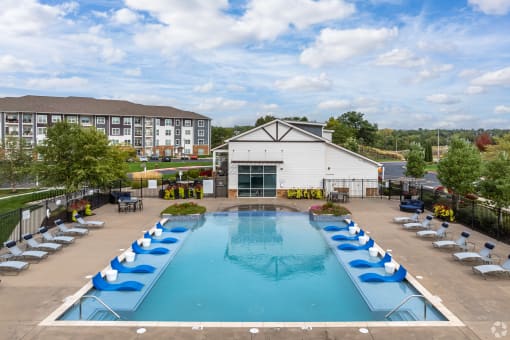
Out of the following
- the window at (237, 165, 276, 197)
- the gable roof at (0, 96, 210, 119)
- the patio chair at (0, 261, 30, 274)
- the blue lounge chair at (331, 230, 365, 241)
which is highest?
the gable roof at (0, 96, 210, 119)

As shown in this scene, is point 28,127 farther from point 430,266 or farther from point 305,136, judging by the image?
point 430,266

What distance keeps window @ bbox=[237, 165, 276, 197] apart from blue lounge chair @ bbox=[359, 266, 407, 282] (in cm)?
1835

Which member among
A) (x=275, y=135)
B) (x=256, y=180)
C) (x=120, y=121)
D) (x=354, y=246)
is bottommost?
(x=354, y=246)

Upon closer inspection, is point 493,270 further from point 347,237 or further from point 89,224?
point 89,224

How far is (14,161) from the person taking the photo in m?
34.2

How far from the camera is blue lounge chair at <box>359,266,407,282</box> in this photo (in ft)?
40.4

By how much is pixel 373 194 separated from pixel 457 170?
32.5 feet

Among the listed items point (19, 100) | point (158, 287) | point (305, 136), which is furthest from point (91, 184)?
point (19, 100)

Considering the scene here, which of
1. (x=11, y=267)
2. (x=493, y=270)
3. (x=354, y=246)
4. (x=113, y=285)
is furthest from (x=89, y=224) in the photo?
(x=493, y=270)

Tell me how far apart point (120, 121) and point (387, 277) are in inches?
2950

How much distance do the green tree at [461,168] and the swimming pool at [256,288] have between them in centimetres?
876

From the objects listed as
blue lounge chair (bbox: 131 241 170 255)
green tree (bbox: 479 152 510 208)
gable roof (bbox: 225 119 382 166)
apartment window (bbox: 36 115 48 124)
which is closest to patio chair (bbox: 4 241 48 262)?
blue lounge chair (bbox: 131 241 170 255)

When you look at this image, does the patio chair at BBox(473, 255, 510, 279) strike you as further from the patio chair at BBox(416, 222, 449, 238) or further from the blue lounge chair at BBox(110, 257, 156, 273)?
the blue lounge chair at BBox(110, 257, 156, 273)

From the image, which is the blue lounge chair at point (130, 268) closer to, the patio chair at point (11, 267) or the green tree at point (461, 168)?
the patio chair at point (11, 267)
